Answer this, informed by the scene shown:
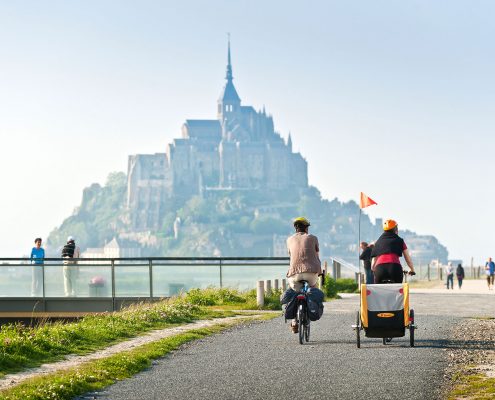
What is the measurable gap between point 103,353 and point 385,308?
3465 millimetres

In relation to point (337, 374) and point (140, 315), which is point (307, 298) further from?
point (140, 315)

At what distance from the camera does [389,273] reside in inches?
562

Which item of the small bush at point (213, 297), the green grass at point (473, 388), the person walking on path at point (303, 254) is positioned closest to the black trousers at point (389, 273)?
the person walking on path at point (303, 254)

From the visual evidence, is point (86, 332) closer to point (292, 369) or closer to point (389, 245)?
point (389, 245)

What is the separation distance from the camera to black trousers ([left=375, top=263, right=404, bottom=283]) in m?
14.3

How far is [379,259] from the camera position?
1441 centimetres

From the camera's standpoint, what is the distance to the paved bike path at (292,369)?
10.2m

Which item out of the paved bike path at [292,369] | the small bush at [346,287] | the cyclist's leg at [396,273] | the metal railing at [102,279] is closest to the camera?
the paved bike path at [292,369]

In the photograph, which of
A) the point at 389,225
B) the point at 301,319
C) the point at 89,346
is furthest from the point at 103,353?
the point at 389,225

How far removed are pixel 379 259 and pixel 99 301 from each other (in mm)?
15300

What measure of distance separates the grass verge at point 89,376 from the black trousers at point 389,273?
2767 mm

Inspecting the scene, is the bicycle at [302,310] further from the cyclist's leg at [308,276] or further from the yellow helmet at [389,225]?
the yellow helmet at [389,225]

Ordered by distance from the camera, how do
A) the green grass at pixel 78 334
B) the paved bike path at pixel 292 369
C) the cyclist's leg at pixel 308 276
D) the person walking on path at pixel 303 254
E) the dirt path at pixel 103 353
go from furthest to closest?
the cyclist's leg at pixel 308 276, the person walking on path at pixel 303 254, the green grass at pixel 78 334, the dirt path at pixel 103 353, the paved bike path at pixel 292 369

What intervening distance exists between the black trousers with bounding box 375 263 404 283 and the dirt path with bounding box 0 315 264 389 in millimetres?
3276
